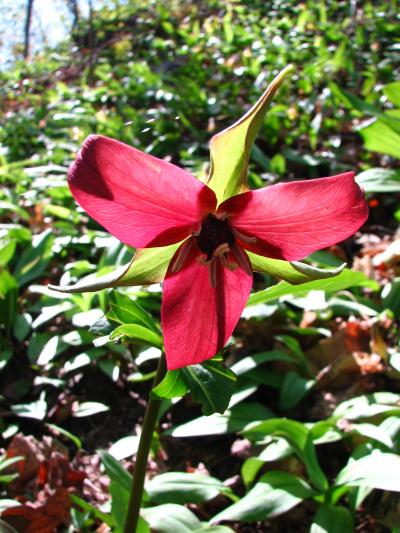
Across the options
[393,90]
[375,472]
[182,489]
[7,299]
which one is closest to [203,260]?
[375,472]

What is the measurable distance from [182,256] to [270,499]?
2.48 ft

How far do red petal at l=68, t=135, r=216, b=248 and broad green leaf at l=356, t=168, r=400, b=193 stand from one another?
4.84 feet

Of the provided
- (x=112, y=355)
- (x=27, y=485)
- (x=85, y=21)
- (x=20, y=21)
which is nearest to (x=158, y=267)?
(x=27, y=485)

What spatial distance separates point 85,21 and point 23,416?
831 cm

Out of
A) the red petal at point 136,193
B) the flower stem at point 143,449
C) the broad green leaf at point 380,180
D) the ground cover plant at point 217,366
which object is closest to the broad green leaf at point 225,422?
the ground cover plant at point 217,366

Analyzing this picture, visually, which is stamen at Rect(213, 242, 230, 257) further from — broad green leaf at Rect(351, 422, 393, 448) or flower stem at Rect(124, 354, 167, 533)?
broad green leaf at Rect(351, 422, 393, 448)

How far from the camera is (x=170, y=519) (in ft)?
4.05

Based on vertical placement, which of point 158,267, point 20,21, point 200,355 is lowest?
point 20,21

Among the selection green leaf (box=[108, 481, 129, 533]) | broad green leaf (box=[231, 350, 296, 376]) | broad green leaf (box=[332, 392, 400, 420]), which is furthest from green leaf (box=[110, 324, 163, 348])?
broad green leaf (box=[231, 350, 296, 376])

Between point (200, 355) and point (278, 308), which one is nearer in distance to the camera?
point (200, 355)

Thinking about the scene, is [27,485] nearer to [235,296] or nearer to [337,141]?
[235,296]

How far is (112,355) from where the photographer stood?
2014 mm

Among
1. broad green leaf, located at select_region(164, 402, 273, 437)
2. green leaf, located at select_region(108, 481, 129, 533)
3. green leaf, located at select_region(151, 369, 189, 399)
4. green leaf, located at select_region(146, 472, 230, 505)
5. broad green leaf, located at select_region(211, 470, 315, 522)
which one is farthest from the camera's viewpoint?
broad green leaf, located at select_region(164, 402, 273, 437)

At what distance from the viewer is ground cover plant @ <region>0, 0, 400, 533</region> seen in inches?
45.5
